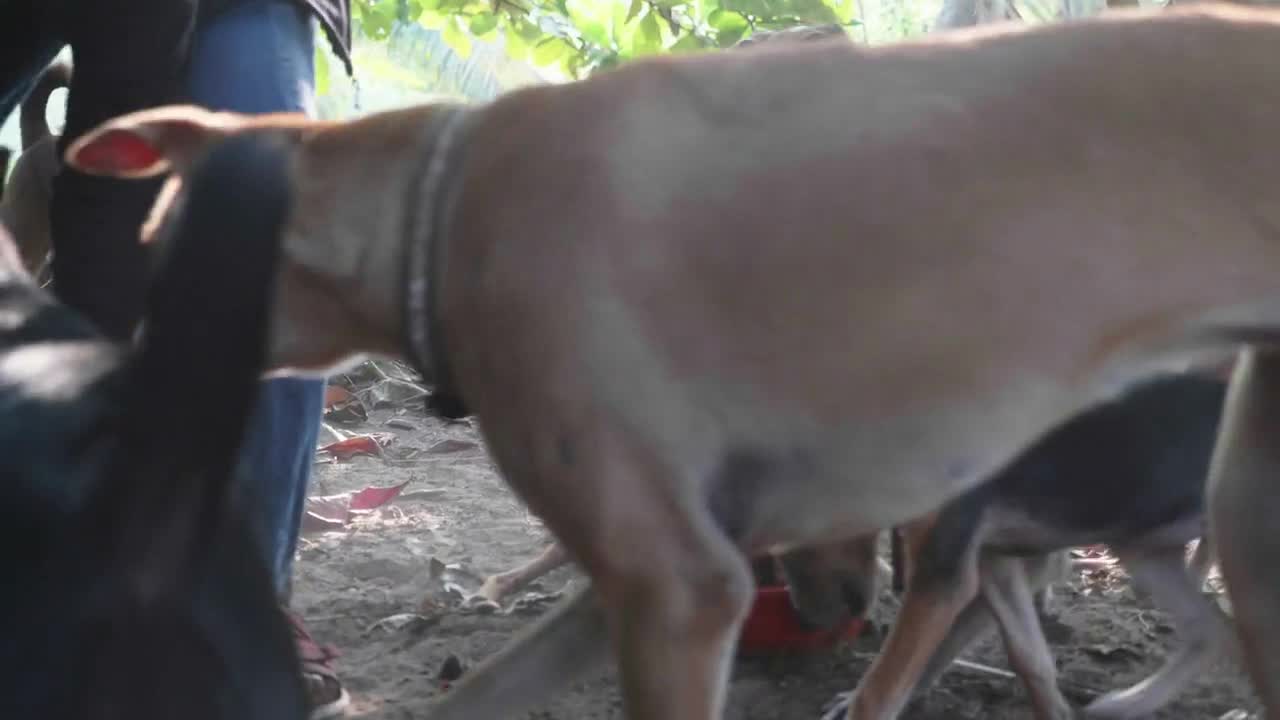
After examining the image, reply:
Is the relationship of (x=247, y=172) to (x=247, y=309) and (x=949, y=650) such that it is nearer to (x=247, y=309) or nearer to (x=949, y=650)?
(x=247, y=309)

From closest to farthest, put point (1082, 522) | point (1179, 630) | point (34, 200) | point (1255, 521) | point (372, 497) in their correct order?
point (1255, 521) → point (1082, 522) → point (1179, 630) → point (34, 200) → point (372, 497)

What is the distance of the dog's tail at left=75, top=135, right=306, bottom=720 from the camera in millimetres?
829

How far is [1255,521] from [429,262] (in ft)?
3.20

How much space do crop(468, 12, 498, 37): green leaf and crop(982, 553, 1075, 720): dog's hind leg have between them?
250 centimetres

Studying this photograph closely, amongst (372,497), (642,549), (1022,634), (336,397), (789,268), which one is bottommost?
(336,397)

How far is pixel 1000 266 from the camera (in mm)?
1335

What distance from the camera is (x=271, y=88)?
1944 millimetres

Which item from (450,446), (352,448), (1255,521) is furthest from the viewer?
(450,446)

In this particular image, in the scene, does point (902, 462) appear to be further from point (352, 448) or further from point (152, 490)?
point (352, 448)

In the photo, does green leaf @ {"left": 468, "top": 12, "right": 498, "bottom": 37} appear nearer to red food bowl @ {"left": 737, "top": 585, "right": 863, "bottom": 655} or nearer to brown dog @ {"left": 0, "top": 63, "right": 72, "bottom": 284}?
brown dog @ {"left": 0, "top": 63, "right": 72, "bottom": 284}

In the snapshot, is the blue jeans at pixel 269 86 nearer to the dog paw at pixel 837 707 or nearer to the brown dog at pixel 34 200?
the brown dog at pixel 34 200

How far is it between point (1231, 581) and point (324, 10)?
1415 mm

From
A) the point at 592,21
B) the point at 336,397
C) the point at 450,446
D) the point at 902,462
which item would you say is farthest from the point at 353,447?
the point at 902,462

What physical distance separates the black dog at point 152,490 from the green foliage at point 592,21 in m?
3.12
